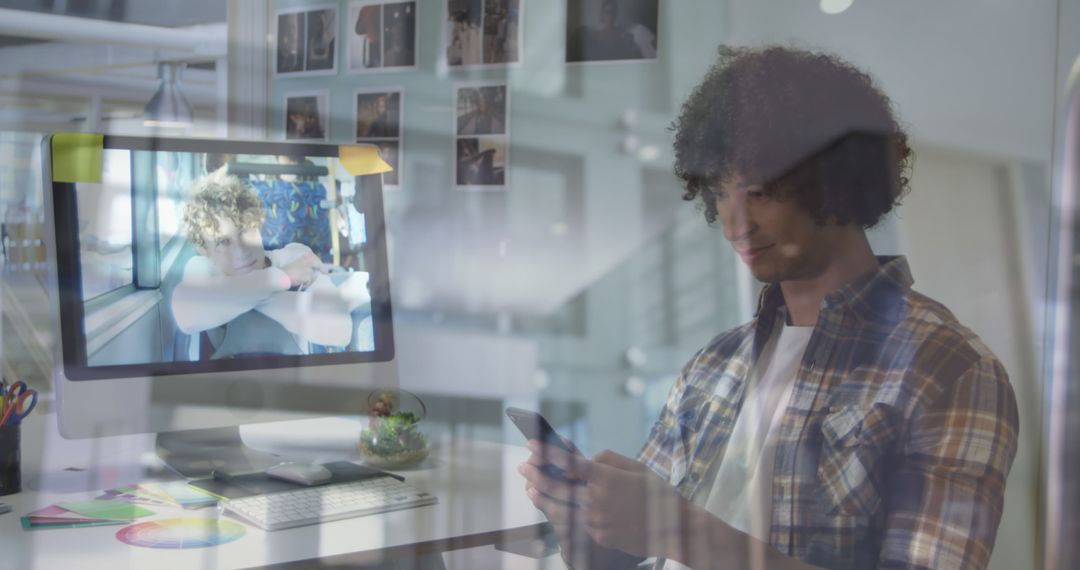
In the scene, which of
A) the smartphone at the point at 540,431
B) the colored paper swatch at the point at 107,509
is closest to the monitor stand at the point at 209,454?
the colored paper swatch at the point at 107,509

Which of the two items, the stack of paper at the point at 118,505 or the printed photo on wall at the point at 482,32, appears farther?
the printed photo on wall at the point at 482,32

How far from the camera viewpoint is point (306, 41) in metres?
1.38

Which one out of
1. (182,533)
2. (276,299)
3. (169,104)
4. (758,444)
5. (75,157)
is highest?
(169,104)

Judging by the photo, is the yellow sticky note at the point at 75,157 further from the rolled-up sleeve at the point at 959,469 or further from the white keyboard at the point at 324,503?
the rolled-up sleeve at the point at 959,469

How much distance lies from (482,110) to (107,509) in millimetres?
605

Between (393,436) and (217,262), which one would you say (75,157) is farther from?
(393,436)

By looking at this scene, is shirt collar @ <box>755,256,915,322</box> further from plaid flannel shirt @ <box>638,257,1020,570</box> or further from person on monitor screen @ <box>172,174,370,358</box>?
person on monitor screen @ <box>172,174,370,358</box>

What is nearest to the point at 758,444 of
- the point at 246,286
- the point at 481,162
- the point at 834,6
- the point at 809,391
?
the point at 809,391

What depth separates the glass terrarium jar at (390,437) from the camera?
1166 millimetres

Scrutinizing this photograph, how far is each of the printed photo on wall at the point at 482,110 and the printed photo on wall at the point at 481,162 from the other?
0.04 feet

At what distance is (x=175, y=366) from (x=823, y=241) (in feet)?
2.33

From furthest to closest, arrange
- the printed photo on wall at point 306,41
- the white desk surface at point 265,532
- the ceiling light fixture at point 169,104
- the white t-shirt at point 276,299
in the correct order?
the ceiling light fixture at point 169,104, the printed photo on wall at point 306,41, the white t-shirt at point 276,299, the white desk surface at point 265,532

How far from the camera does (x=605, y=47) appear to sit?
1.01m

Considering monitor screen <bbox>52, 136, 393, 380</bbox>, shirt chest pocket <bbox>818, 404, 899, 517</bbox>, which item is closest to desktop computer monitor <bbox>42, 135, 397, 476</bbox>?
monitor screen <bbox>52, 136, 393, 380</bbox>
